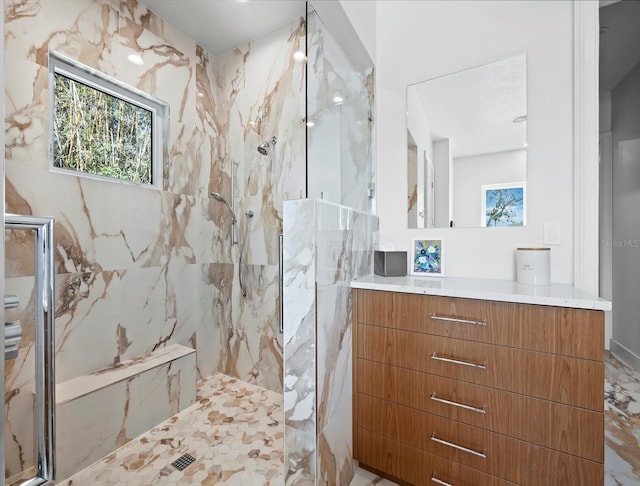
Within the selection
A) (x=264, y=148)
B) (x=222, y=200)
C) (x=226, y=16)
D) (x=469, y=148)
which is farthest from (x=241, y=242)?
(x=469, y=148)

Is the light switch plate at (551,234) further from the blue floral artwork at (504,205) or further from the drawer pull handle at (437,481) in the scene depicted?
the drawer pull handle at (437,481)

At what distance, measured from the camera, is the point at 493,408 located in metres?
1.22

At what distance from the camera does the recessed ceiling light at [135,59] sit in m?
2.11

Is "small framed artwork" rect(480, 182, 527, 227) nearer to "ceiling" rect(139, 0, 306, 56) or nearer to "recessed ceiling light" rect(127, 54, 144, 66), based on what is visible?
"ceiling" rect(139, 0, 306, 56)

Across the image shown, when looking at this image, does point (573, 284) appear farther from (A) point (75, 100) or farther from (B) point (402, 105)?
(A) point (75, 100)

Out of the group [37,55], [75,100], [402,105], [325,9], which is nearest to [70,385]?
[75,100]

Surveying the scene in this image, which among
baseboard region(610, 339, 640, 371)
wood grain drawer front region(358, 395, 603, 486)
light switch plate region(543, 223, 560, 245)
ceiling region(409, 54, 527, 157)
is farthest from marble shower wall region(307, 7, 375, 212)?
baseboard region(610, 339, 640, 371)

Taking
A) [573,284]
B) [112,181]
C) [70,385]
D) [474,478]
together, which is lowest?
[474,478]

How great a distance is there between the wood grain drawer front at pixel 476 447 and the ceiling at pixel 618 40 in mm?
1725

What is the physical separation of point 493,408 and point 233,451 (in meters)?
1.42

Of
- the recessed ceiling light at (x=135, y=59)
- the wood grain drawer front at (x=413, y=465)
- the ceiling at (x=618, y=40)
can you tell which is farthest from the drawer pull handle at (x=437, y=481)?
the recessed ceiling light at (x=135, y=59)

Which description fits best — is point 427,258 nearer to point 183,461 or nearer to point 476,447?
point 476,447

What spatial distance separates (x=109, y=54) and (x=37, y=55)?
0.45 metres

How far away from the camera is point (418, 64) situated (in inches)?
75.4
